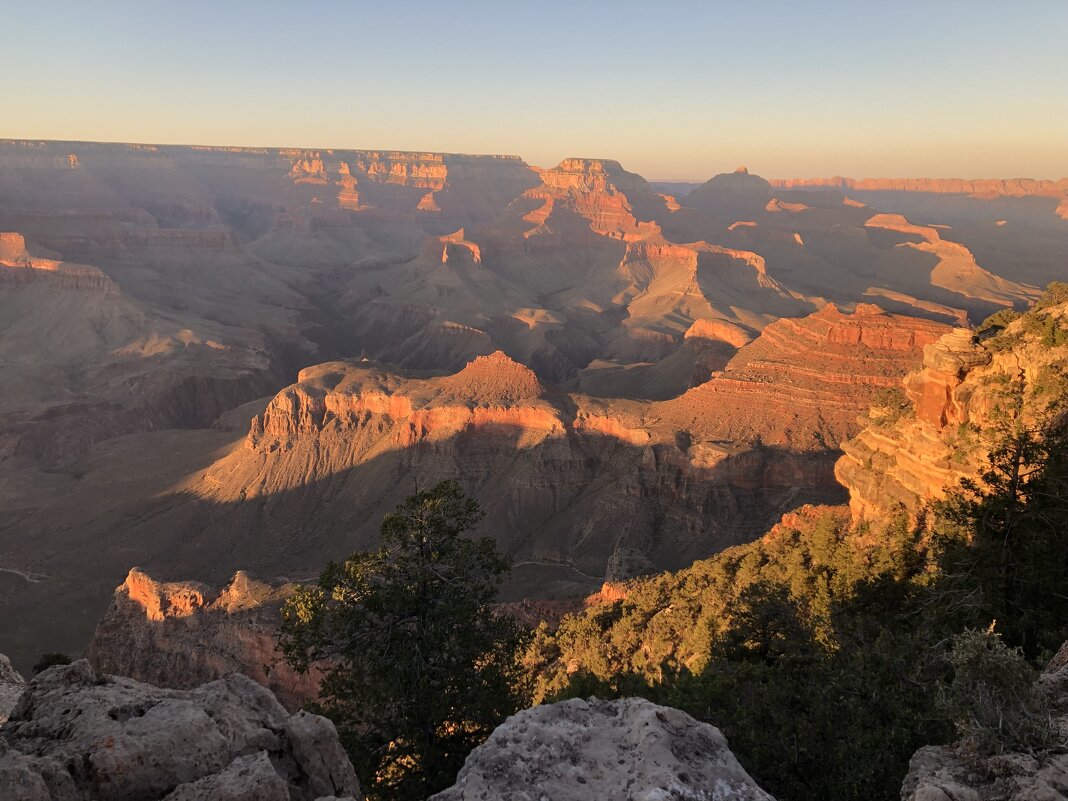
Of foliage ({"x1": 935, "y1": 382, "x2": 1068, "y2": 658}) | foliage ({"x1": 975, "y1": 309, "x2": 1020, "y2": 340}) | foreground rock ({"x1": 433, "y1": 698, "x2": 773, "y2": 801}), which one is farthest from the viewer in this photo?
foliage ({"x1": 975, "y1": 309, "x2": 1020, "y2": 340})

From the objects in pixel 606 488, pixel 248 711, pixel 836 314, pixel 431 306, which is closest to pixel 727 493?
pixel 606 488

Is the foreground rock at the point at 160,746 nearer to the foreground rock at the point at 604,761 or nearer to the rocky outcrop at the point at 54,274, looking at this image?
the foreground rock at the point at 604,761

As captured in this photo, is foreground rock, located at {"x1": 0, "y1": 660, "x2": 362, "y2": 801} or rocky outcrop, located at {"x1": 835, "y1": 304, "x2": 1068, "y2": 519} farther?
rocky outcrop, located at {"x1": 835, "y1": 304, "x2": 1068, "y2": 519}

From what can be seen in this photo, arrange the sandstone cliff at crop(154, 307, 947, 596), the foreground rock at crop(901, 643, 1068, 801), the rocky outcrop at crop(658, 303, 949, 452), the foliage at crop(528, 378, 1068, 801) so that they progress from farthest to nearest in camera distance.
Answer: the rocky outcrop at crop(658, 303, 949, 452) < the sandstone cliff at crop(154, 307, 947, 596) < the foliage at crop(528, 378, 1068, 801) < the foreground rock at crop(901, 643, 1068, 801)

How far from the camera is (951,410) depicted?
25.4 m

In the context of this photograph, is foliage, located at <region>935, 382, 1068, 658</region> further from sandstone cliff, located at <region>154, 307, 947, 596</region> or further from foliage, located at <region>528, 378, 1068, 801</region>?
sandstone cliff, located at <region>154, 307, 947, 596</region>

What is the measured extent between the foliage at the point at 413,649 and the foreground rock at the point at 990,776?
9.98 meters

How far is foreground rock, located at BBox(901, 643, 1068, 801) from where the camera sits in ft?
27.0

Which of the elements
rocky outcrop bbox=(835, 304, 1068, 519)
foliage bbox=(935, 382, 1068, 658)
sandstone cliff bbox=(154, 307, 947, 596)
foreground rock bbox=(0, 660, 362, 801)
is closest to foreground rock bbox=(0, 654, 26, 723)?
foreground rock bbox=(0, 660, 362, 801)

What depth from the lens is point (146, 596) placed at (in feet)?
148

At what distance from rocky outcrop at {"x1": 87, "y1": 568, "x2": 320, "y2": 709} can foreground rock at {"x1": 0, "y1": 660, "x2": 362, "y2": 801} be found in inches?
1067

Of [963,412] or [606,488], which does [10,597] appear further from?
[963,412]

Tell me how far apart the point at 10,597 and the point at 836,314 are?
8070 centimetres

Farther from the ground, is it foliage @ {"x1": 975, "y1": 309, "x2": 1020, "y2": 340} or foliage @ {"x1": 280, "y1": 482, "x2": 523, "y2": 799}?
foliage @ {"x1": 975, "y1": 309, "x2": 1020, "y2": 340}
